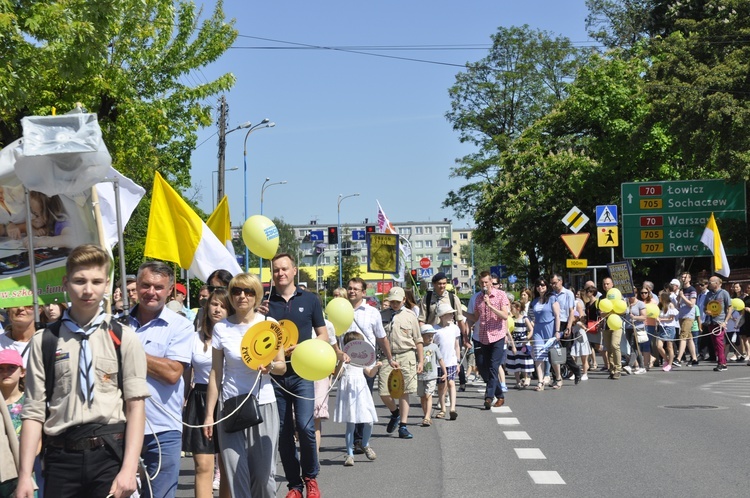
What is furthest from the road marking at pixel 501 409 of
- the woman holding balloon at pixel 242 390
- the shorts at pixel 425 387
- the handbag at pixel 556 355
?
the woman holding balloon at pixel 242 390

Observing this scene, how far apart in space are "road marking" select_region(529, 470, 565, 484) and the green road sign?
22631 millimetres

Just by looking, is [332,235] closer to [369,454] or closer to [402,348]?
[402,348]

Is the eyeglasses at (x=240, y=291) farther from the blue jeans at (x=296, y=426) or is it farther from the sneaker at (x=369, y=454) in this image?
the sneaker at (x=369, y=454)

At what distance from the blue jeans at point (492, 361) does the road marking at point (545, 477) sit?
523 cm

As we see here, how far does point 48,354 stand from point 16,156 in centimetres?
177

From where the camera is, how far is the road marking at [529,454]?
10.3m

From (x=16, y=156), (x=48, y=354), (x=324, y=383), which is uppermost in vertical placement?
(x=16, y=156)

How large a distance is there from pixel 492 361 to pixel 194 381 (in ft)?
25.6

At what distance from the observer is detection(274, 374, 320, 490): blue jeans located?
8195mm

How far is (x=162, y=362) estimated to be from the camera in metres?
5.88

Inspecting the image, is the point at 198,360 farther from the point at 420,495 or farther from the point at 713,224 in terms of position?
the point at 713,224

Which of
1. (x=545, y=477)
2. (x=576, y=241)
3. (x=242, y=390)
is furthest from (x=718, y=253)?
(x=242, y=390)

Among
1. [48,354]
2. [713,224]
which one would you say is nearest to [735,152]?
[713,224]

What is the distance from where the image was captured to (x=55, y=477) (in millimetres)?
4355
